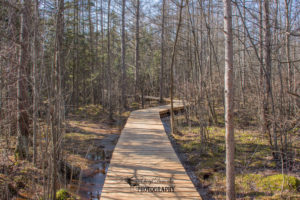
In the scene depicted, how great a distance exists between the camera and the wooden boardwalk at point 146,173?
11.8 ft

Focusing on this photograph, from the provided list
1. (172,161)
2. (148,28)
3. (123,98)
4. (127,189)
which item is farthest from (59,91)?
(148,28)

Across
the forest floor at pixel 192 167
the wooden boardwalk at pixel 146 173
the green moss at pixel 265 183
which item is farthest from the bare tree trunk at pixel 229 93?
the green moss at pixel 265 183

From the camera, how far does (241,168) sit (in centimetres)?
517

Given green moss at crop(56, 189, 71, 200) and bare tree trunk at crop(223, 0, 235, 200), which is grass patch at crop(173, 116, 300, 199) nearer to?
bare tree trunk at crop(223, 0, 235, 200)

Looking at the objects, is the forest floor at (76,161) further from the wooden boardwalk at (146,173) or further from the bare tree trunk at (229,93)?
the bare tree trunk at (229,93)

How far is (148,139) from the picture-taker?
7.14 metres

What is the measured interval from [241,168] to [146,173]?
224 cm

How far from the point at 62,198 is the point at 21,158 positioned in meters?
2.43

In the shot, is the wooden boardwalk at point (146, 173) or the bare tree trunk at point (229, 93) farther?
the wooden boardwalk at point (146, 173)

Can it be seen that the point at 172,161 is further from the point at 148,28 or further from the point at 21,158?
the point at 148,28

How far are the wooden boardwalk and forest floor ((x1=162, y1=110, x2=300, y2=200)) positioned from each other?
0.67 m

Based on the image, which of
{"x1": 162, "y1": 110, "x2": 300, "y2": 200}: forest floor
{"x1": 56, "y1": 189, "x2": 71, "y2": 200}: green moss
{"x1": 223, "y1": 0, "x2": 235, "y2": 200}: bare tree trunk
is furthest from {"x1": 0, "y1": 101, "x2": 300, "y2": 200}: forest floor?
{"x1": 223, "y1": 0, "x2": 235, "y2": 200}: bare tree trunk

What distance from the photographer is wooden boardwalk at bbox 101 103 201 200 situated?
360cm

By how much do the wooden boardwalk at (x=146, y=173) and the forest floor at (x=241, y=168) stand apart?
673 mm
